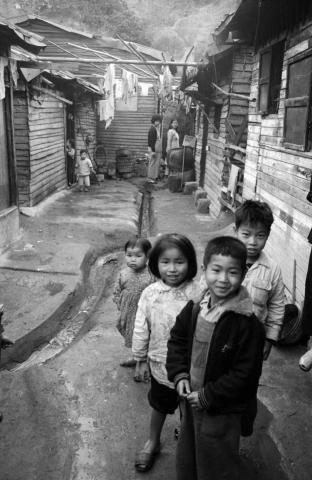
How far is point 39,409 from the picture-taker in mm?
3596

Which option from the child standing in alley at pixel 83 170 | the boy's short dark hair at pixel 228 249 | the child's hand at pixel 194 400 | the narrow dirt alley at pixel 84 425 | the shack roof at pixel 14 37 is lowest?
the narrow dirt alley at pixel 84 425

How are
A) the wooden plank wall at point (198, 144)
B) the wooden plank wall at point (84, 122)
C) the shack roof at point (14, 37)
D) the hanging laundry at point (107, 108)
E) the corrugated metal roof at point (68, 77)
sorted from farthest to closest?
the wooden plank wall at point (84, 122) < the wooden plank wall at point (198, 144) < the hanging laundry at point (107, 108) < the corrugated metal roof at point (68, 77) < the shack roof at point (14, 37)

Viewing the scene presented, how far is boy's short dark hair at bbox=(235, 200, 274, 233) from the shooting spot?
2.83 m

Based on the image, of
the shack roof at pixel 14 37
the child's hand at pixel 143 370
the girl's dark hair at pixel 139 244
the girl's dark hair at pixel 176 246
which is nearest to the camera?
the girl's dark hair at pixel 176 246

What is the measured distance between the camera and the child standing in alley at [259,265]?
9.29ft

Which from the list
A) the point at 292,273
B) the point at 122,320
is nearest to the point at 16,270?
the point at 122,320

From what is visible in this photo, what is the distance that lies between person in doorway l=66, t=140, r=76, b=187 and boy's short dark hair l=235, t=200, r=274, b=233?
46.3 feet

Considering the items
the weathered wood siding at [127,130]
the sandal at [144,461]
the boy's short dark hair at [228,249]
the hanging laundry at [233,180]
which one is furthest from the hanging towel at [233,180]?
the weathered wood siding at [127,130]

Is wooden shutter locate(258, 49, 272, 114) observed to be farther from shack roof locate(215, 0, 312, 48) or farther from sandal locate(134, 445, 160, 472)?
sandal locate(134, 445, 160, 472)

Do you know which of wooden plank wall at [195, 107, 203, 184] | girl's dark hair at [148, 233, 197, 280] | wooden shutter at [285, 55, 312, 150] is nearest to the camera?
girl's dark hair at [148, 233, 197, 280]

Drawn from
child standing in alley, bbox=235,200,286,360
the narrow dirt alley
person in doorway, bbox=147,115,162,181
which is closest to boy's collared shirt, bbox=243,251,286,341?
child standing in alley, bbox=235,200,286,360

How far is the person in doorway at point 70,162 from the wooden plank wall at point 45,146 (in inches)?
23.1

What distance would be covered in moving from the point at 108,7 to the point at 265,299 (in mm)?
41401

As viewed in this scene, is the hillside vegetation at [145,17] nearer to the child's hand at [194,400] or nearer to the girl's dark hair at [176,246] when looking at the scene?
the girl's dark hair at [176,246]
